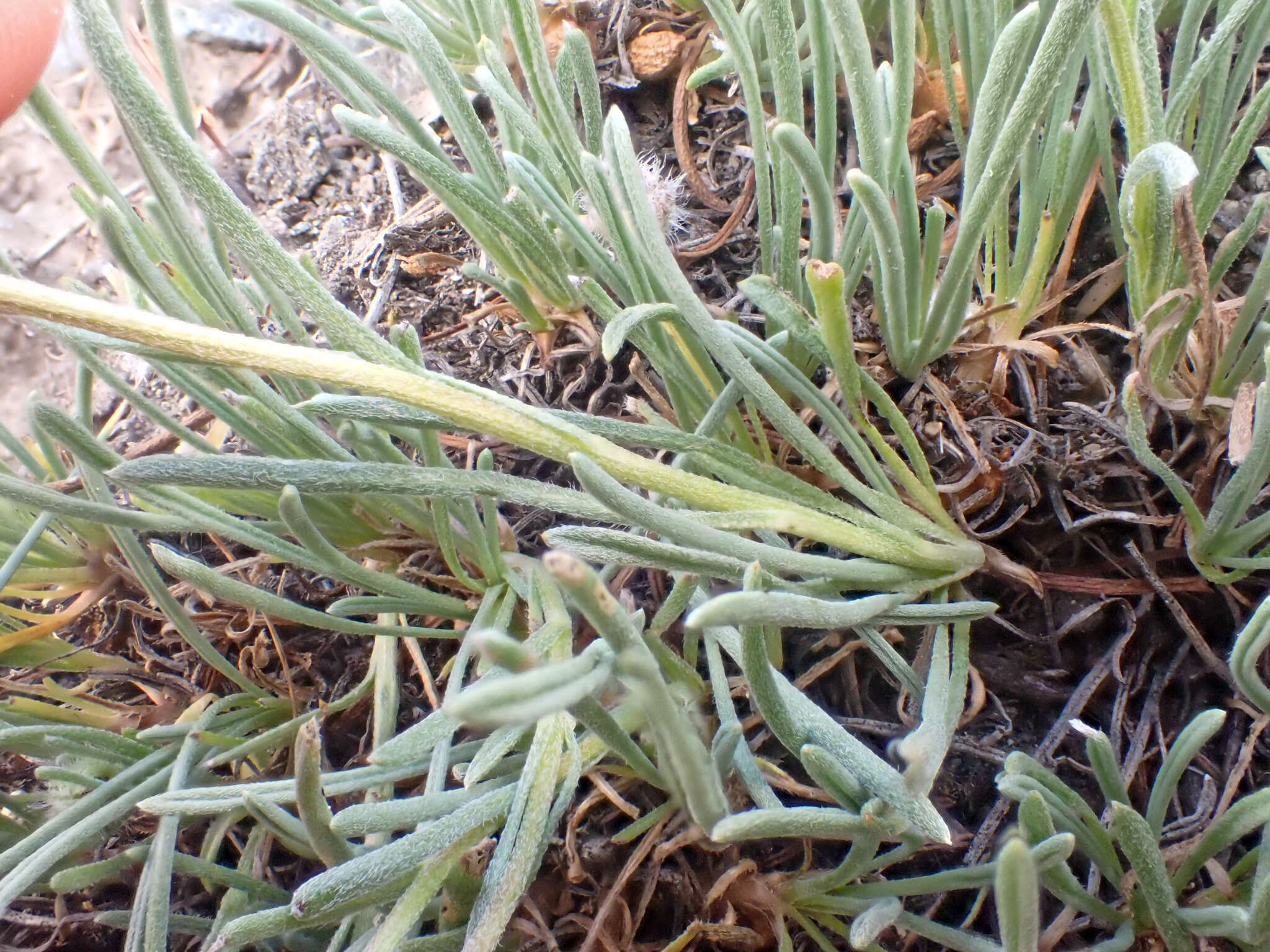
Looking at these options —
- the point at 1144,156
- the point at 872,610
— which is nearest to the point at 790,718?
the point at 872,610

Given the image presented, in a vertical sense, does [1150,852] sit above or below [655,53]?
below

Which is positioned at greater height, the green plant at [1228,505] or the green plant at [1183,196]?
→ the green plant at [1183,196]

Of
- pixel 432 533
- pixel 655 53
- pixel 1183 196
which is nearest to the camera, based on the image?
pixel 1183 196

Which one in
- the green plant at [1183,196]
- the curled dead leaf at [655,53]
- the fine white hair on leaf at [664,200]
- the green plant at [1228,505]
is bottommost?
the green plant at [1228,505]

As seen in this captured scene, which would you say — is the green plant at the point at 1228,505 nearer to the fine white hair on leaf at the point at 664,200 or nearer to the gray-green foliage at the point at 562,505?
the gray-green foliage at the point at 562,505

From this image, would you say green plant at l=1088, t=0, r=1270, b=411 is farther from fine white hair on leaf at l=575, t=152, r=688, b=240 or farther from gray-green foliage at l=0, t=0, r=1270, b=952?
fine white hair on leaf at l=575, t=152, r=688, b=240

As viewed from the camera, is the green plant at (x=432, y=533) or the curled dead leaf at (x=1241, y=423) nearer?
the green plant at (x=432, y=533)

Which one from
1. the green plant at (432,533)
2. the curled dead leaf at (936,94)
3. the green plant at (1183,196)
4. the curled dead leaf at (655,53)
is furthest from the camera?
the curled dead leaf at (655,53)

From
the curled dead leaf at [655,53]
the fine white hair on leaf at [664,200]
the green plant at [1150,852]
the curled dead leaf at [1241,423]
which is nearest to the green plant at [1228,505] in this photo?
the curled dead leaf at [1241,423]

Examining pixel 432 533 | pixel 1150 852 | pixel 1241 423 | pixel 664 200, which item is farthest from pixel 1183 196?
pixel 432 533

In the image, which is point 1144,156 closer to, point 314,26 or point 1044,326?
point 1044,326

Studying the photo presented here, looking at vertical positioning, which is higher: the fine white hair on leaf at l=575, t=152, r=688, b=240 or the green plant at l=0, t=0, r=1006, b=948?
the fine white hair on leaf at l=575, t=152, r=688, b=240

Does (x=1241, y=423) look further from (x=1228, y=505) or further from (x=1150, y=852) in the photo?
(x=1150, y=852)

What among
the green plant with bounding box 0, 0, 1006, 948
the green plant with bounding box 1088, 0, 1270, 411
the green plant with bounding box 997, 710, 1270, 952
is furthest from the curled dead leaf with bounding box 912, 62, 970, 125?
the green plant with bounding box 997, 710, 1270, 952
